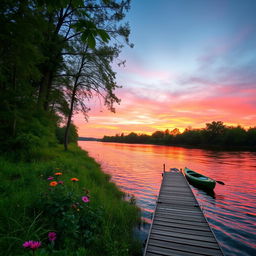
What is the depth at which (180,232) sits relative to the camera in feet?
17.2

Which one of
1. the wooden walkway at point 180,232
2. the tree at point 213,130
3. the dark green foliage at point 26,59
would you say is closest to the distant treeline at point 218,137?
the tree at point 213,130

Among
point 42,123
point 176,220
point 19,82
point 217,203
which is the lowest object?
point 217,203

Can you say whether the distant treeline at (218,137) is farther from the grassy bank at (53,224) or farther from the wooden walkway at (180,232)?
the grassy bank at (53,224)

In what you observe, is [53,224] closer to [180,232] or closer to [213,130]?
[180,232]

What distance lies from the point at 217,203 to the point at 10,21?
14988 mm

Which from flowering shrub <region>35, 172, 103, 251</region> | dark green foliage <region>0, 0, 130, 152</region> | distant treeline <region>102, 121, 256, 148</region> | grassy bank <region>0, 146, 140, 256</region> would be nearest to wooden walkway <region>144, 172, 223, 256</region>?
grassy bank <region>0, 146, 140, 256</region>

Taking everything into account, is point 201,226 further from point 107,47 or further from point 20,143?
point 107,47

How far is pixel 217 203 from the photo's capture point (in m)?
10.3

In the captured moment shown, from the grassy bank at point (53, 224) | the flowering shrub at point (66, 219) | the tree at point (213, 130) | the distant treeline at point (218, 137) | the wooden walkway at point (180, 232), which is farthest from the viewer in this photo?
the tree at point (213, 130)

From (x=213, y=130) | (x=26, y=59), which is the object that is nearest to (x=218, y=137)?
(x=213, y=130)

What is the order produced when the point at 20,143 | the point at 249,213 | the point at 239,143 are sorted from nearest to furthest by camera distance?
the point at 20,143 → the point at 249,213 → the point at 239,143

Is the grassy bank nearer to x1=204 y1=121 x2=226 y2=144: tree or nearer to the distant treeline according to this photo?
the distant treeline

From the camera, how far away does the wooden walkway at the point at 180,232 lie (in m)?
4.38

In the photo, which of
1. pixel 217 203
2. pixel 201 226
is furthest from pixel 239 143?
pixel 201 226
